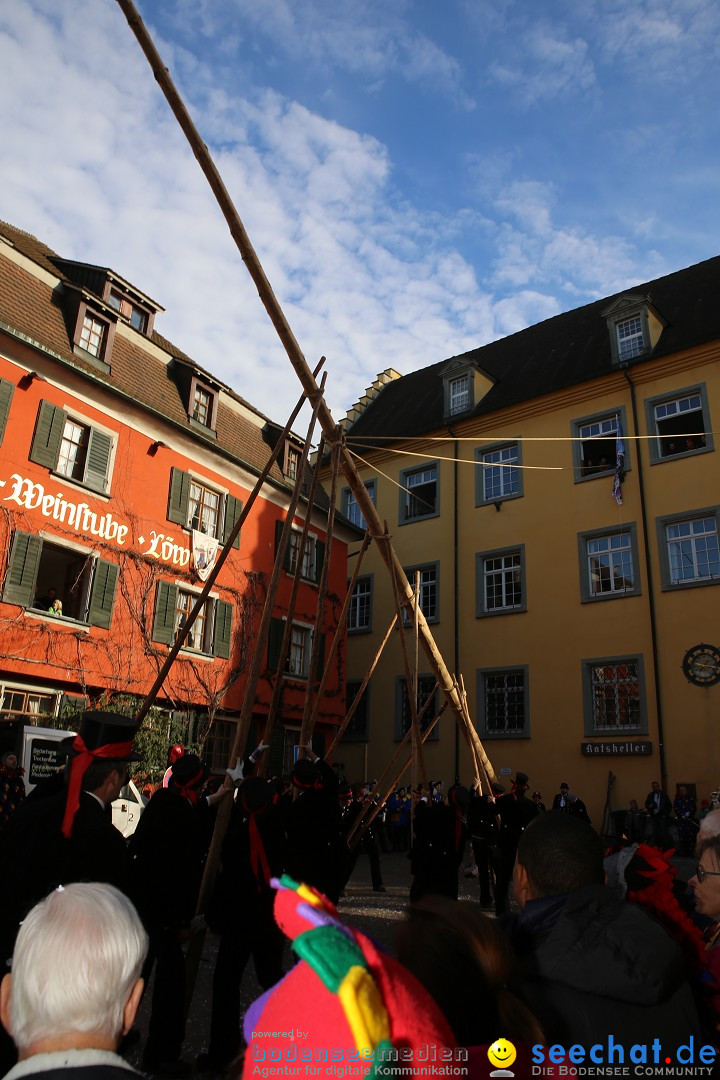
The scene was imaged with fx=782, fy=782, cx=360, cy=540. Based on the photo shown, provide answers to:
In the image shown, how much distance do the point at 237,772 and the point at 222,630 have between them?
565 inches

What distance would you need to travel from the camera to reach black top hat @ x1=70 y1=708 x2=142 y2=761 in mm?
4445

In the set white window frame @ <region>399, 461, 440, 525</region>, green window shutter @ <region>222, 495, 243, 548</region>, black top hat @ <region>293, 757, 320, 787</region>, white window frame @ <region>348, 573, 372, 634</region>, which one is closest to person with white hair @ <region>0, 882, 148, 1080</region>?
black top hat @ <region>293, 757, 320, 787</region>

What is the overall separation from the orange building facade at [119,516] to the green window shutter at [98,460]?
0.11ft

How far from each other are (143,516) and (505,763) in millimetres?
12383

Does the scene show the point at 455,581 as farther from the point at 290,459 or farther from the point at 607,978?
the point at 607,978

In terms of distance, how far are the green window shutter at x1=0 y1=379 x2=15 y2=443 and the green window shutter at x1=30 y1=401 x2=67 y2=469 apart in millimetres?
710

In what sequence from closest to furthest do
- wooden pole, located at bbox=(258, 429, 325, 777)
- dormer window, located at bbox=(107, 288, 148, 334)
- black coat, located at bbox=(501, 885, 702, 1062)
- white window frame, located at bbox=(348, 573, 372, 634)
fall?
black coat, located at bbox=(501, 885, 702, 1062) < wooden pole, located at bbox=(258, 429, 325, 777) < dormer window, located at bbox=(107, 288, 148, 334) < white window frame, located at bbox=(348, 573, 372, 634)

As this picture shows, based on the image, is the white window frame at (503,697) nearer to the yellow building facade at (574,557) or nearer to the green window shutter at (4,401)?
the yellow building facade at (574,557)

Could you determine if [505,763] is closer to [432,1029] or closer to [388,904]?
[388,904]

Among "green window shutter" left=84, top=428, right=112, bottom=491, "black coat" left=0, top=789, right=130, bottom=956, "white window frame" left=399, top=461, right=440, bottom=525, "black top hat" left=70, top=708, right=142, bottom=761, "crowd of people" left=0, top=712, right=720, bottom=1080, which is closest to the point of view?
"crowd of people" left=0, top=712, right=720, bottom=1080

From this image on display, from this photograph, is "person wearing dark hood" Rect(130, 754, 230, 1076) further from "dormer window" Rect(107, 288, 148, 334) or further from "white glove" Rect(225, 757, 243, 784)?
"dormer window" Rect(107, 288, 148, 334)

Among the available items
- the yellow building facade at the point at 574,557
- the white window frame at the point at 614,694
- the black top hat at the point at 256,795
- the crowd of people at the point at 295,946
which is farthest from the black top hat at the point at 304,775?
the white window frame at the point at 614,694

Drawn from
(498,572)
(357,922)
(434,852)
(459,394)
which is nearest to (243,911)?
(434,852)

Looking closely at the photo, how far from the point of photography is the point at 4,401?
16203 mm
